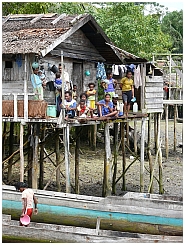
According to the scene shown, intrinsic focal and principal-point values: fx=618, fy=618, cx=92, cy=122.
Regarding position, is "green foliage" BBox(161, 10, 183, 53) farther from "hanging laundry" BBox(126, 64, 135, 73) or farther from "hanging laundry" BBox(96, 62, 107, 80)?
"hanging laundry" BBox(126, 64, 135, 73)

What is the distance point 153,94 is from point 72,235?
7465 millimetres

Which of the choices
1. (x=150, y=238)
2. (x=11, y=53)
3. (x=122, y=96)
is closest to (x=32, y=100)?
(x=11, y=53)

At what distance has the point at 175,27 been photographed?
55.3 m

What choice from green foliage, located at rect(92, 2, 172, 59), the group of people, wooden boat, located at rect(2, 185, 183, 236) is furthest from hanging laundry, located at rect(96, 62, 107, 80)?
green foliage, located at rect(92, 2, 172, 59)

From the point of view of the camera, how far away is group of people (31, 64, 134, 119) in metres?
15.7

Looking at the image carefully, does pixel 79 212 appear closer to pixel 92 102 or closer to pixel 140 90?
pixel 92 102

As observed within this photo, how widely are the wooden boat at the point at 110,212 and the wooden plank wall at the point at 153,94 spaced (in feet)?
14.6

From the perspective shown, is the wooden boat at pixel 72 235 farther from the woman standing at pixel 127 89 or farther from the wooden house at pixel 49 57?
the woman standing at pixel 127 89

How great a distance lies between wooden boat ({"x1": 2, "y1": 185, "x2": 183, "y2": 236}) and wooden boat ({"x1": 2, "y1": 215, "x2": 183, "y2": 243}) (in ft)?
2.94

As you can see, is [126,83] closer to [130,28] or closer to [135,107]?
[135,107]

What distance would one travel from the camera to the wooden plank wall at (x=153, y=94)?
18.7 metres

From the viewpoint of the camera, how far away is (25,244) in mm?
12562

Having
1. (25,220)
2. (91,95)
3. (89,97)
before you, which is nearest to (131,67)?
(91,95)

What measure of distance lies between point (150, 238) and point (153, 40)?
58.2 feet
